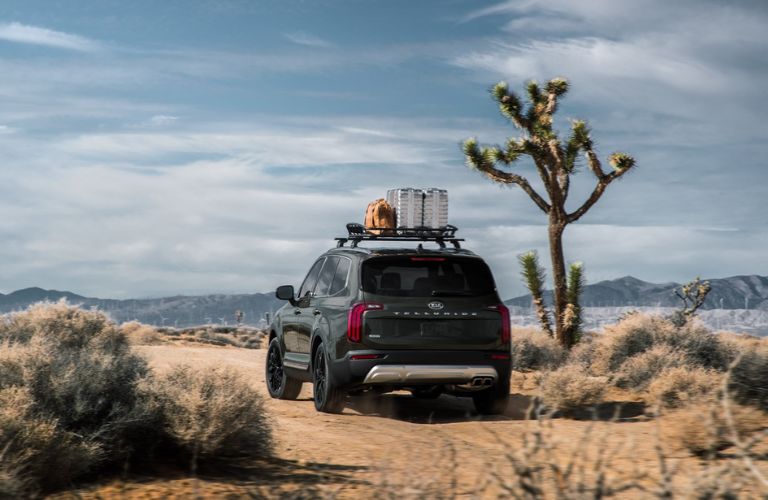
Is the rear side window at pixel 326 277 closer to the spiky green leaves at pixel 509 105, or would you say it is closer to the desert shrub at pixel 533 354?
the desert shrub at pixel 533 354

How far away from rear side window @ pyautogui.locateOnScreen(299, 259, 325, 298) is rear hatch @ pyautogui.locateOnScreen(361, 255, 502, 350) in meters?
2.12

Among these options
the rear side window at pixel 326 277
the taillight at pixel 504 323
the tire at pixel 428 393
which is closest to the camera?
the taillight at pixel 504 323

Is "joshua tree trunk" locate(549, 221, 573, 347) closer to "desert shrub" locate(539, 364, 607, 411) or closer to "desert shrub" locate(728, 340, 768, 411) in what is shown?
"desert shrub" locate(539, 364, 607, 411)

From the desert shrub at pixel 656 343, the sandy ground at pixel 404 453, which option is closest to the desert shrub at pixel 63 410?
the sandy ground at pixel 404 453

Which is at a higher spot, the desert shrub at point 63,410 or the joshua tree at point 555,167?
the joshua tree at point 555,167

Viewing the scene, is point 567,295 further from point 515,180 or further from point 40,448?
point 40,448

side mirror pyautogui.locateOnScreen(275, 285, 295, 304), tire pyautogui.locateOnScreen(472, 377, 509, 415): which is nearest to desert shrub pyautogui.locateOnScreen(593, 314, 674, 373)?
tire pyautogui.locateOnScreen(472, 377, 509, 415)

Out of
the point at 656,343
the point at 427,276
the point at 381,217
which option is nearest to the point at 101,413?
the point at 427,276

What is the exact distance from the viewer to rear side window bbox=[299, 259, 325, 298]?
1364cm

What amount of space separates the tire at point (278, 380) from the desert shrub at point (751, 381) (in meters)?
6.30

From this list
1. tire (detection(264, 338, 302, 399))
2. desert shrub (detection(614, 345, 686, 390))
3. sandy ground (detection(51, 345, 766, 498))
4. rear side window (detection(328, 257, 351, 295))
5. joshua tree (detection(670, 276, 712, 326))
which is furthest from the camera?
joshua tree (detection(670, 276, 712, 326))

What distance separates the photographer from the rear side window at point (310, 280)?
537 inches

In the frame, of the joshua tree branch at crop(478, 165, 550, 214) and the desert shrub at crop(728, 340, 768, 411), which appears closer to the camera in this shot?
the desert shrub at crop(728, 340, 768, 411)

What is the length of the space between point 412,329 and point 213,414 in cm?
378
